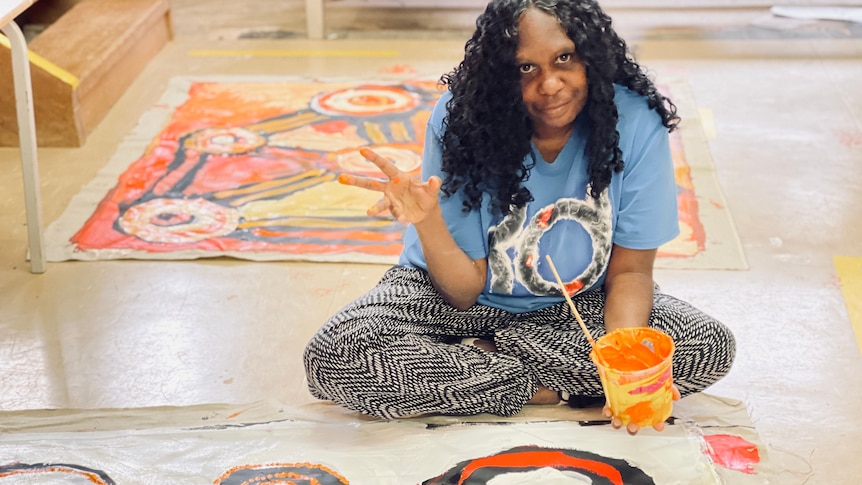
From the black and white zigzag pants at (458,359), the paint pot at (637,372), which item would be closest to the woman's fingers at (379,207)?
the black and white zigzag pants at (458,359)

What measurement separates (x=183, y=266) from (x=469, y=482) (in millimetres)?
1292

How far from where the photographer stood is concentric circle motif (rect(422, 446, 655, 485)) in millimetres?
1776

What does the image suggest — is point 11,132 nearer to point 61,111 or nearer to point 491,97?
point 61,111

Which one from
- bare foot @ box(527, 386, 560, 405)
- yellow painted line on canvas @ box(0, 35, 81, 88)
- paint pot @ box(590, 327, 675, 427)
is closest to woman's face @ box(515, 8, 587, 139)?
paint pot @ box(590, 327, 675, 427)

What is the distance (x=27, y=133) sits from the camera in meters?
2.59

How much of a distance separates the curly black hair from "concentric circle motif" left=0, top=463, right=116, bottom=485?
82cm

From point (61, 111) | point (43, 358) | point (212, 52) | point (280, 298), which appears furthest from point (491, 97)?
point (212, 52)

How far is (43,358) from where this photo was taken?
2.34m

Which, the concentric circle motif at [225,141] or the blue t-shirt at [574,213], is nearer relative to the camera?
the blue t-shirt at [574,213]

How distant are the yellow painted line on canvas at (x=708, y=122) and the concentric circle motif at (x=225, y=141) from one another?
1.59 m

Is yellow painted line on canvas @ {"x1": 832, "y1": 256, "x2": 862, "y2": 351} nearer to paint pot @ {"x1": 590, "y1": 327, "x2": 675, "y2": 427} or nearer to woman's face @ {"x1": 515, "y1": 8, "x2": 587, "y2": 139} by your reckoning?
paint pot @ {"x1": 590, "y1": 327, "x2": 675, "y2": 427}

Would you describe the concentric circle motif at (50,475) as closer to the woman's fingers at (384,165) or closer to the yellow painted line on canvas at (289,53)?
the woman's fingers at (384,165)

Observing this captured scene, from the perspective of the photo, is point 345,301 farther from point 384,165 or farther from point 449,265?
point 384,165

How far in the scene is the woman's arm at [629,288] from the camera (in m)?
1.92
